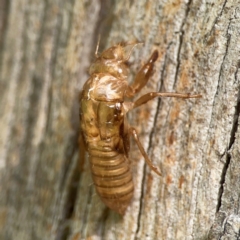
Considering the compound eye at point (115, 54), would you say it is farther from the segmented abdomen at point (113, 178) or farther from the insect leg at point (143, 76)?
the segmented abdomen at point (113, 178)

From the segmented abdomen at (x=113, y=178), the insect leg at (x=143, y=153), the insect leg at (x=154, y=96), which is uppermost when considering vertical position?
the insect leg at (x=154, y=96)

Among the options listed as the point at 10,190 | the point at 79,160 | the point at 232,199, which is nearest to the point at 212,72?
the point at 232,199

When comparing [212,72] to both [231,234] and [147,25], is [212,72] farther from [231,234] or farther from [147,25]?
[231,234]

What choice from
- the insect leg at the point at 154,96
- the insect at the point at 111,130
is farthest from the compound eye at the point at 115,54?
the insect leg at the point at 154,96

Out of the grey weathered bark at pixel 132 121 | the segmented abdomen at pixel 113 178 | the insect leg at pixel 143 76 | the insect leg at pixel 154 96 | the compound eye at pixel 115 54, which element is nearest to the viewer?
the grey weathered bark at pixel 132 121

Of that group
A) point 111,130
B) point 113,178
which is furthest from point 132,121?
point 113,178

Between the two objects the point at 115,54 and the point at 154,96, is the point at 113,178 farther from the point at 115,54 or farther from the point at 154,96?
the point at 115,54
